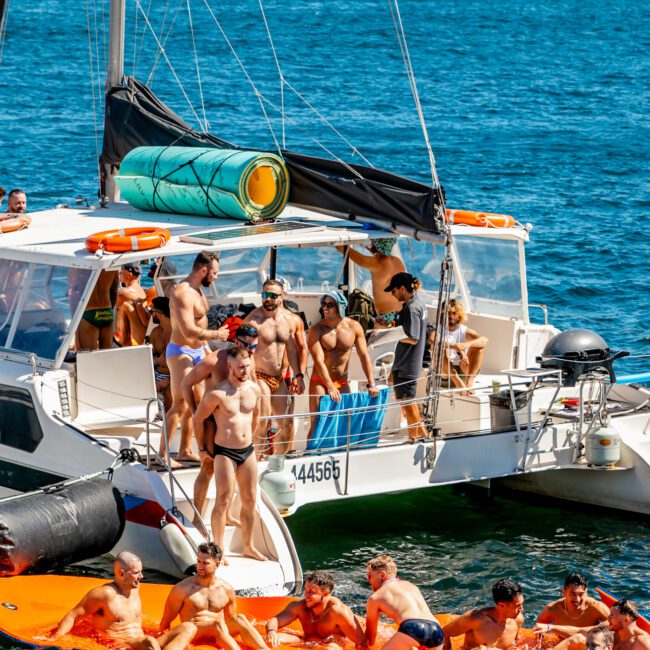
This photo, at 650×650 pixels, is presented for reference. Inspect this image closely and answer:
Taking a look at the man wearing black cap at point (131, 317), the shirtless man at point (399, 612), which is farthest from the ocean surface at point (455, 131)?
the man wearing black cap at point (131, 317)

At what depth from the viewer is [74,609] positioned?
35.0 ft

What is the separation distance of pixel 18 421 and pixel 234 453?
2.41 m

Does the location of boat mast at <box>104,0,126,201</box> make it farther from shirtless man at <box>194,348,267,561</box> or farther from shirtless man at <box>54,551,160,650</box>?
shirtless man at <box>54,551,160,650</box>

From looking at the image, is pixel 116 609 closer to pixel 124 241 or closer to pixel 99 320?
pixel 124 241

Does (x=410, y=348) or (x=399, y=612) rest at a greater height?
(x=410, y=348)

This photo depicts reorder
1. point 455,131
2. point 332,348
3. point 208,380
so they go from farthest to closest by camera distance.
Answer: point 455,131, point 332,348, point 208,380

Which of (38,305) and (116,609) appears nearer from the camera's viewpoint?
(116,609)

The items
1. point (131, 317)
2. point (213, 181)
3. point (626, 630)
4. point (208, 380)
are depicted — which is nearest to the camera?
point (626, 630)

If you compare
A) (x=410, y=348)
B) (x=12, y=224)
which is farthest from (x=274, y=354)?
(x=12, y=224)

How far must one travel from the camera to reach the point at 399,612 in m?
10.6

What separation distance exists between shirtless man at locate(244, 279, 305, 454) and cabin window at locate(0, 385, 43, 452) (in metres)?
2.05

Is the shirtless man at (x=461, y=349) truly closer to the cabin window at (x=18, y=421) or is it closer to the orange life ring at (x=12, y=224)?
the cabin window at (x=18, y=421)

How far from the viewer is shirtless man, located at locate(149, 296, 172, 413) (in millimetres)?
13586

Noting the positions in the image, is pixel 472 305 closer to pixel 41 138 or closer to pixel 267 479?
pixel 267 479
